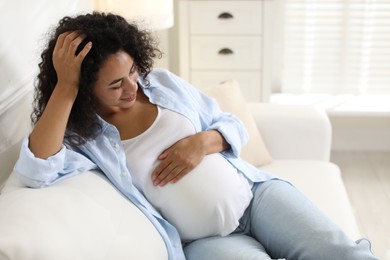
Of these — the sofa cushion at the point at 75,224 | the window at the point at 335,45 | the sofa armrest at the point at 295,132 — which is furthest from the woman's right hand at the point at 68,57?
the window at the point at 335,45

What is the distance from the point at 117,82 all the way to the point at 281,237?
21.7 inches

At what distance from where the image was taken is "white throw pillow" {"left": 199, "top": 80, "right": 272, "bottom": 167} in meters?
2.10

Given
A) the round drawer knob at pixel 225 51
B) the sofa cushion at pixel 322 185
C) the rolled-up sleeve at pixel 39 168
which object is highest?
the rolled-up sleeve at pixel 39 168

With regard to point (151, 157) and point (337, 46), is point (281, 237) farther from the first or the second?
point (337, 46)

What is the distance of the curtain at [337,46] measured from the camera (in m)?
3.30

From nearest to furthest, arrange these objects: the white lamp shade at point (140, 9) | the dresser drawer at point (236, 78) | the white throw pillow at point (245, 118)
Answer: the white throw pillow at point (245, 118) < the white lamp shade at point (140, 9) < the dresser drawer at point (236, 78)

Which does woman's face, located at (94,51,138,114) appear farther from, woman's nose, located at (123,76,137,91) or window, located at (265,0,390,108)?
window, located at (265,0,390,108)

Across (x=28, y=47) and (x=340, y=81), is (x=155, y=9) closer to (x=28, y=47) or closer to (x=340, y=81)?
(x=28, y=47)

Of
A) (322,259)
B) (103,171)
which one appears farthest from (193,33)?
(322,259)

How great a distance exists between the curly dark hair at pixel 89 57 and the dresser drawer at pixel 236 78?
5.43 ft

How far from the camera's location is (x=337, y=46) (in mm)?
3371

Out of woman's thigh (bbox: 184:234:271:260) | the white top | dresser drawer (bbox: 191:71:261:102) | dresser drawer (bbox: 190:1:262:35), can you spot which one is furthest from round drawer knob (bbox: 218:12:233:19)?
woman's thigh (bbox: 184:234:271:260)

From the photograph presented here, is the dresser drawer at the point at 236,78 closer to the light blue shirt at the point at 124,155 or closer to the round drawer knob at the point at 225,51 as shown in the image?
the round drawer knob at the point at 225,51

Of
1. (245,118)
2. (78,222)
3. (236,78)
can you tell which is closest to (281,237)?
(78,222)
